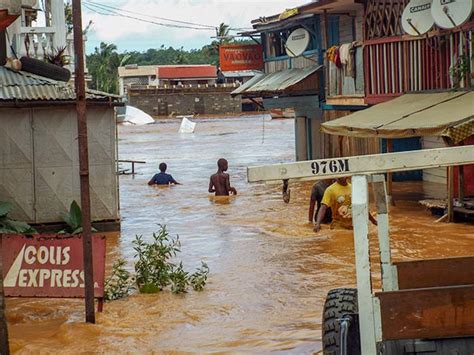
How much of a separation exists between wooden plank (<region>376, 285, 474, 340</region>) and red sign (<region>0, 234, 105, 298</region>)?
4.92 m

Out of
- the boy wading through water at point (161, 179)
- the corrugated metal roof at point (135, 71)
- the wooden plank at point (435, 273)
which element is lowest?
the wooden plank at point (435, 273)

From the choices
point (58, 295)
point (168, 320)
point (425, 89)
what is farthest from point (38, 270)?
point (425, 89)

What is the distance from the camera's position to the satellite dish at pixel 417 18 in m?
17.1

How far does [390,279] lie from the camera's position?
17.6 feet

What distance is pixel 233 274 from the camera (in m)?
11.8

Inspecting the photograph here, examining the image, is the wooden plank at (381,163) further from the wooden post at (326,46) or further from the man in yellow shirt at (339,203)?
the wooden post at (326,46)

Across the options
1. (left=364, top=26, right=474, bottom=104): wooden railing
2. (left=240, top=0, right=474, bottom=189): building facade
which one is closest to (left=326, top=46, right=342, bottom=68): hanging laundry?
(left=240, top=0, right=474, bottom=189): building facade

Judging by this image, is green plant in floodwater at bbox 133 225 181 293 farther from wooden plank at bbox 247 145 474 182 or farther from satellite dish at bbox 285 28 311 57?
satellite dish at bbox 285 28 311 57

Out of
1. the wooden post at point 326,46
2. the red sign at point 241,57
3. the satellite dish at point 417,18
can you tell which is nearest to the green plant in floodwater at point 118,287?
the satellite dish at point 417,18

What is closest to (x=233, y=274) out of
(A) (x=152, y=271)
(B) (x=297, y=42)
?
(A) (x=152, y=271)

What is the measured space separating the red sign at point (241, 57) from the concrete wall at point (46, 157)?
53.6 feet

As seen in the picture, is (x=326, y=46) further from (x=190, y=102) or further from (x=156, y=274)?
(x=190, y=102)

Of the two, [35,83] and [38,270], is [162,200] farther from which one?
[38,270]

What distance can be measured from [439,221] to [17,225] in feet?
22.2
